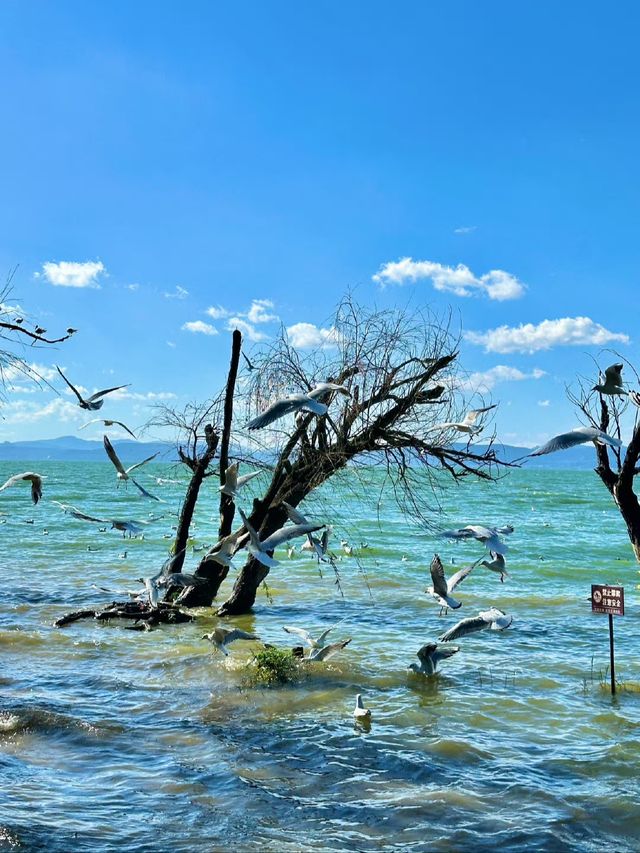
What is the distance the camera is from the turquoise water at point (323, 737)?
630 cm

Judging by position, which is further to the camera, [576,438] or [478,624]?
[478,624]

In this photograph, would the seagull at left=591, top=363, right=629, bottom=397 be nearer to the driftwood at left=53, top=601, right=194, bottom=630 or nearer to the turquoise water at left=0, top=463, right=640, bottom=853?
the turquoise water at left=0, top=463, right=640, bottom=853

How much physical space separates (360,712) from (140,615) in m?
6.97

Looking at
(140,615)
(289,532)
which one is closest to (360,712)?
(289,532)

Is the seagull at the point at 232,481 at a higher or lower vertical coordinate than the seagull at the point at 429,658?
higher

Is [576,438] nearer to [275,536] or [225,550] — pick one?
[275,536]

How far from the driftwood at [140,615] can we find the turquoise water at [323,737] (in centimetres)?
34

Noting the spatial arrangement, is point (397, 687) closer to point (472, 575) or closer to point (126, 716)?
point (126, 716)

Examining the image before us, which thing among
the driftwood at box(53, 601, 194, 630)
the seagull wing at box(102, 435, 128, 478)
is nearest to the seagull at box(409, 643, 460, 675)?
the seagull wing at box(102, 435, 128, 478)

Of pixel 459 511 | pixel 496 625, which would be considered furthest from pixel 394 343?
pixel 459 511

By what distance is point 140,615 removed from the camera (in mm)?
14648

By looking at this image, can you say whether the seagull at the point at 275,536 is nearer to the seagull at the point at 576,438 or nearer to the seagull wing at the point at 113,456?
the seagull wing at the point at 113,456

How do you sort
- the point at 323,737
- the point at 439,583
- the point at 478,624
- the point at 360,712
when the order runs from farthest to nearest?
the point at 439,583, the point at 478,624, the point at 360,712, the point at 323,737

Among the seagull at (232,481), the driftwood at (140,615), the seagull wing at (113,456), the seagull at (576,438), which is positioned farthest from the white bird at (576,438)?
the driftwood at (140,615)
